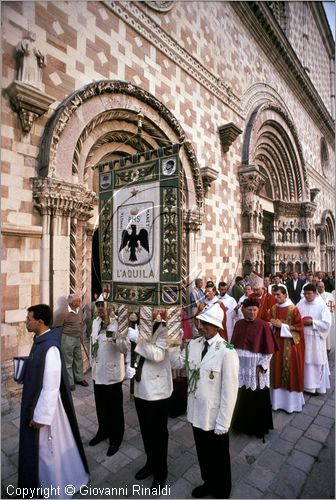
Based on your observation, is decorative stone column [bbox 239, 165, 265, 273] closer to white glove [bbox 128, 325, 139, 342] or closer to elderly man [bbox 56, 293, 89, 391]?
elderly man [bbox 56, 293, 89, 391]

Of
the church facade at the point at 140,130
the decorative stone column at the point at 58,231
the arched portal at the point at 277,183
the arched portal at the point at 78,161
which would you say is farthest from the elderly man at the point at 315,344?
the arched portal at the point at 277,183

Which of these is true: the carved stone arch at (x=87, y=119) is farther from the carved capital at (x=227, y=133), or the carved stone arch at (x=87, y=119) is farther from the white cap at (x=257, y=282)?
the white cap at (x=257, y=282)

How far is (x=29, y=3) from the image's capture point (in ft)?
16.0

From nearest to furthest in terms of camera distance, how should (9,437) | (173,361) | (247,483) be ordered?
(247,483) < (173,361) < (9,437)

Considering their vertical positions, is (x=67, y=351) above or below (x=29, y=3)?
below

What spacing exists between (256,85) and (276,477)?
44.3ft

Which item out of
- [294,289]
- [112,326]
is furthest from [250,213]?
[112,326]

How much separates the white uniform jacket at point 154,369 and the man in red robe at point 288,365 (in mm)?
2462

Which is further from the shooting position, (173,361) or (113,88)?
(113,88)

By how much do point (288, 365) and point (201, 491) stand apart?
2.54 metres

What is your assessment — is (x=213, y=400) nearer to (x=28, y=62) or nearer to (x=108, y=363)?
(x=108, y=363)

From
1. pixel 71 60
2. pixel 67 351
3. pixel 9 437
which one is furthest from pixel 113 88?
pixel 9 437

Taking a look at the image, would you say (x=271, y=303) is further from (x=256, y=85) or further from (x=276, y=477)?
(x=256, y=85)

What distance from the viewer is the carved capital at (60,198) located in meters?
4.81
